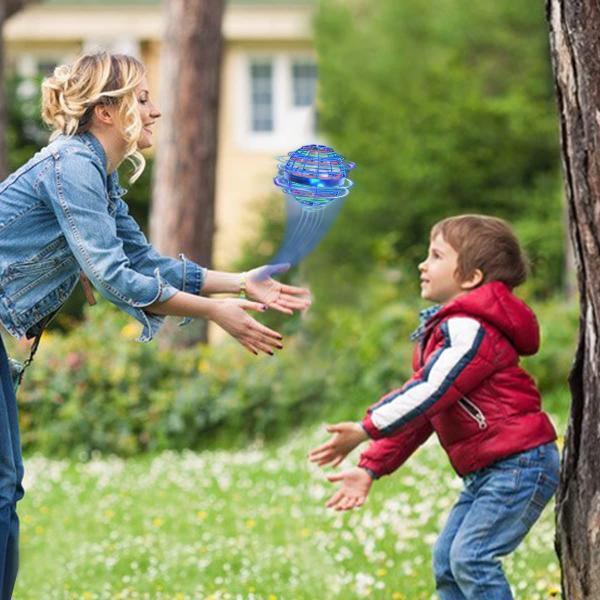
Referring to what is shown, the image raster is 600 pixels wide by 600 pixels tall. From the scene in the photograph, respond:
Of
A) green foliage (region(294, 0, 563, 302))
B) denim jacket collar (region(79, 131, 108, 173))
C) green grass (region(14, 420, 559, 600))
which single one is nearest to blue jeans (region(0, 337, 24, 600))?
denim jacket collar (region(79, 131, 108, 173))

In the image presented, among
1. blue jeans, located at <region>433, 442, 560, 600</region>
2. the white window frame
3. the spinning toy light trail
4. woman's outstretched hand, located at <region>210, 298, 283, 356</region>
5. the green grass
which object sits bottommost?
the green grass

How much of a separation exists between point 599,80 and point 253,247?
17.8m

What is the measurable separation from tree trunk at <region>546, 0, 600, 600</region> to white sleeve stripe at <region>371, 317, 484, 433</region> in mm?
334

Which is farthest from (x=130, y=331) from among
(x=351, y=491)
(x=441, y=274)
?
(x=351, y=491)

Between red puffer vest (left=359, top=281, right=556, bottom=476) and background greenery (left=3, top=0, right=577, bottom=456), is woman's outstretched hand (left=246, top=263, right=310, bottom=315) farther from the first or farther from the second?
background greenery (left=3, top=0, right=577, bottom=456)

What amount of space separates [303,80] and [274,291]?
2350cm

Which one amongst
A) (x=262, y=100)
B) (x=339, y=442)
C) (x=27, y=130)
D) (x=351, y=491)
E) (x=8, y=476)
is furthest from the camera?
(x=262, y=100)

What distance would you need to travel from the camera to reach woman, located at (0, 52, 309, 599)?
13.4 feet

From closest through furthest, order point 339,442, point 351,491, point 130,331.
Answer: point 339,442 → point 351,491 → point 130,331

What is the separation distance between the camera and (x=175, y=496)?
828 centimetres

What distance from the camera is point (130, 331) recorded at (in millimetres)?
11641

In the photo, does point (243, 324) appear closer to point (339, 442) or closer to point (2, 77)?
point (339, 442)

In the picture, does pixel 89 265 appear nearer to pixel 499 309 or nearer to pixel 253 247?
pixel 499 309

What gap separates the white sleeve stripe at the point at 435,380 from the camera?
4340mm
